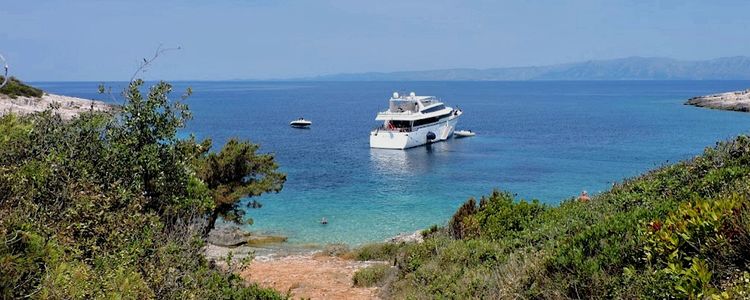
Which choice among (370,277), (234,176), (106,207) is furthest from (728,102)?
(106,207)

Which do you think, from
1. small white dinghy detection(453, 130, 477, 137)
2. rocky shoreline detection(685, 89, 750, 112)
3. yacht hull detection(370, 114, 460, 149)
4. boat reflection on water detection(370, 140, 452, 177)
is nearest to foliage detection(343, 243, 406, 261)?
boat reflection on water detection(370, 140, 452, 177)

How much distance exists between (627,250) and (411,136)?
51.1 metres

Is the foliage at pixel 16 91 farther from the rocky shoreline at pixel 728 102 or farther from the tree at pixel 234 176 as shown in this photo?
the rocky shoreline at pixel 728 102

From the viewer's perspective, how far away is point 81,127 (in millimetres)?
7762

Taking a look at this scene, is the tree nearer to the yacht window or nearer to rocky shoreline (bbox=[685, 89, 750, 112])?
the yacht window

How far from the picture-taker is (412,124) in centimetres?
5909

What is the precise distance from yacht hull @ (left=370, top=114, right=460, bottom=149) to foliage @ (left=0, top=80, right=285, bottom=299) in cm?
4616

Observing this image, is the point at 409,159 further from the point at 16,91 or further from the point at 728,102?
the point at 728,102

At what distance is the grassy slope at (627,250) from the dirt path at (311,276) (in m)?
1.31

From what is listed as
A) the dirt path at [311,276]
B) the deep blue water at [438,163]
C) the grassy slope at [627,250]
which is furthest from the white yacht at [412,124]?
the grassy slope at [627,250]

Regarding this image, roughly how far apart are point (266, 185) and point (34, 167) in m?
12.5

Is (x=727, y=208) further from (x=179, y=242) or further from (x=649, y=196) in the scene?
(x=179, y=242)

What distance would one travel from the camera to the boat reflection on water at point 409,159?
43356 mm

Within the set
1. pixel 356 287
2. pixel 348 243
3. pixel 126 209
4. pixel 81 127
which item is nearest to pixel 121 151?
pixel 81 127
